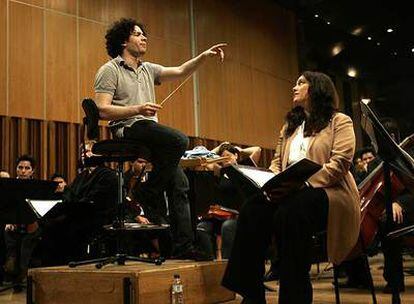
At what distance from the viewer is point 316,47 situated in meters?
10.3

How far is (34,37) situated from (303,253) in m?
4.92

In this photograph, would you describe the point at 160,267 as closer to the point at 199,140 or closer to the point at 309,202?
the point at 309,202

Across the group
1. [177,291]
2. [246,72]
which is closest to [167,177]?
[177,291]

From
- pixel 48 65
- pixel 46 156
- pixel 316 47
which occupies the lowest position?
pixel 46 156

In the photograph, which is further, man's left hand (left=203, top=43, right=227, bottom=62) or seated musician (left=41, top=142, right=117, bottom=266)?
seated musician (left=41, top=142, right=117, bottom=266)

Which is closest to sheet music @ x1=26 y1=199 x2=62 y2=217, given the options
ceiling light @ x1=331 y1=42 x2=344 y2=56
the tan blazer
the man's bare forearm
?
the man's bare forearm

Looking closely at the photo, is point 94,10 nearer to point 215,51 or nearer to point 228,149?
point 228,149

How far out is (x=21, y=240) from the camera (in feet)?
Result: 14.3

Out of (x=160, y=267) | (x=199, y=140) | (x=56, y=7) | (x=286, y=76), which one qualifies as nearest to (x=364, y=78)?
(x=286, y=76)

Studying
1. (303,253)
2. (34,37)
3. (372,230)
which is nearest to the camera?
(303,253)

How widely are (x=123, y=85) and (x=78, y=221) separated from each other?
118cm

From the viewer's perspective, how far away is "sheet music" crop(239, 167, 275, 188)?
7.79ft

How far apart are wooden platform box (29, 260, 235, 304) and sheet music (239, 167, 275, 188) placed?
2.10 ft

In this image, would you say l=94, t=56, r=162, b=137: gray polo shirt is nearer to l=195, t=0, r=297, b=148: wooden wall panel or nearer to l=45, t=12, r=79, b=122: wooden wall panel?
l=45, t=12, r=79, b=122: wooden wall panel
